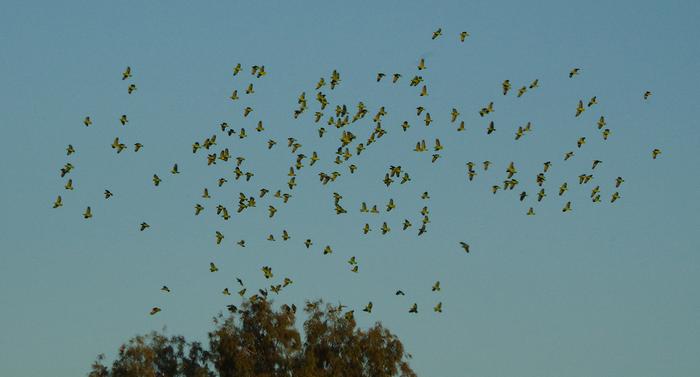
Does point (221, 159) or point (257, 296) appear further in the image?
point (257, 296)

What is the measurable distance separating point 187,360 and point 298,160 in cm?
2681

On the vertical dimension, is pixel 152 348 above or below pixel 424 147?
above

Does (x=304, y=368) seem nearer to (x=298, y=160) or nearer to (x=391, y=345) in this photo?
(x=391, y=345)

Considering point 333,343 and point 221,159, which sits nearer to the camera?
point 221,159

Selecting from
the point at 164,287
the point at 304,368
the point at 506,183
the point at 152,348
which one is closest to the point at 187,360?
the point at 152,348

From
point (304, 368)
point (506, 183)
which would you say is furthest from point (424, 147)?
point (304, 368)

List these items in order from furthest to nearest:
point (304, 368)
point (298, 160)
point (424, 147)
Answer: point (304, 368) < point (298, 160) < point (424, 147)

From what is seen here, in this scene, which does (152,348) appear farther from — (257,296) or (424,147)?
(424,147)

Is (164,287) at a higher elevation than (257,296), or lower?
lower

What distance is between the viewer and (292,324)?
81.4 metres

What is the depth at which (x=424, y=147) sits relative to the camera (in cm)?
5453

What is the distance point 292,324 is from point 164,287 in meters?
22.4

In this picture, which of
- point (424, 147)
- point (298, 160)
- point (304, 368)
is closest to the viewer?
point (424, 147)

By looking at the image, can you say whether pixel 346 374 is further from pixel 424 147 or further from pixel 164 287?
pixel 424 147
